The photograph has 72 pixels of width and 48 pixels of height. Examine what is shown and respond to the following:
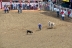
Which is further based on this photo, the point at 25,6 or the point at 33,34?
the point at 25,6

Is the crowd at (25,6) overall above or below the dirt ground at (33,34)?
above

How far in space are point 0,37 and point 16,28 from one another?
5116mm

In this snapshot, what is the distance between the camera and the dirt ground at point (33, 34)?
17.5 meters

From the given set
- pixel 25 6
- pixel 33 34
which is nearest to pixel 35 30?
pixel 33 34

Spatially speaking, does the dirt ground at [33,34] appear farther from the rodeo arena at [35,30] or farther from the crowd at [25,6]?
the crowd at [25,6]

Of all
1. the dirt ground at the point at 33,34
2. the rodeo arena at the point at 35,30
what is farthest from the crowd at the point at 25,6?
the dirt ground at the point at 33,34

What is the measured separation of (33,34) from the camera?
22.5m

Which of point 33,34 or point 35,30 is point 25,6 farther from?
point 33,34

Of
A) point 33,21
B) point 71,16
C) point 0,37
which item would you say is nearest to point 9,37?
point 0,37

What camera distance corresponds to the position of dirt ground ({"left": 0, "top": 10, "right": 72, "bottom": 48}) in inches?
691

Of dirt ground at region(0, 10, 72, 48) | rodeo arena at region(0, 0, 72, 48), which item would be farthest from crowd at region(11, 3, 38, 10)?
dirt ground at region(0, 10, 72, 48)

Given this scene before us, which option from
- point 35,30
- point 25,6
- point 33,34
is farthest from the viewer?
point 25,6

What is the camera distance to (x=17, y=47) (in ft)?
54.4

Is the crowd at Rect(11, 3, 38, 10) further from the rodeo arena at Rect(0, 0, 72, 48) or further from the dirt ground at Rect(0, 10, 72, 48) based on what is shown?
the dirt ground at Rect(0, 10, 72, 48)
